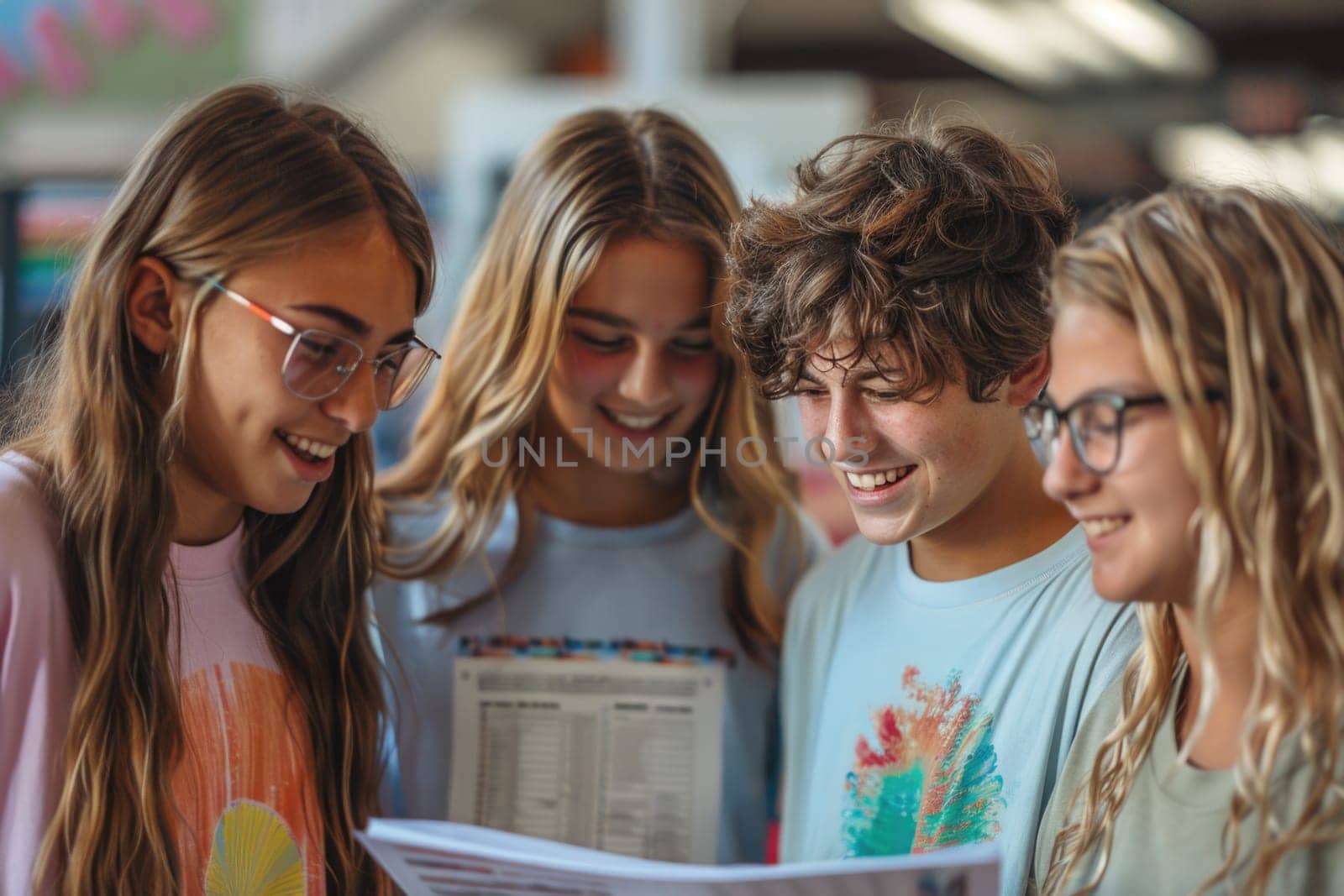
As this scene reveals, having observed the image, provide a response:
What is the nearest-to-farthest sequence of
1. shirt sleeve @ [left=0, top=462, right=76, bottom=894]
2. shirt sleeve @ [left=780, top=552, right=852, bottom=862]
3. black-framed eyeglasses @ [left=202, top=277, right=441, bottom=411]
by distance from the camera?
1. shirt sleeve @ [left=0, top=462, right=76, bottom=894]
2. black-framed eyeglasses @ [left=202, top=277, right=441, bottom=411]
3. shirt sleeve @ [left=780, top=552, right=852, bottom=862]

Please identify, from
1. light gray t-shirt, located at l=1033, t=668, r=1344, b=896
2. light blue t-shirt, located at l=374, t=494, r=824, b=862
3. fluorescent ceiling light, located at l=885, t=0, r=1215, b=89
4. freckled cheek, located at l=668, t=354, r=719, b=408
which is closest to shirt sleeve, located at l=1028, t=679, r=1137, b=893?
light gray t-shirt, located at l=1033, t=668, r=1344, b=896

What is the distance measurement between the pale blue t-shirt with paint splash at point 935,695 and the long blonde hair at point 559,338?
A: 7.1 inches

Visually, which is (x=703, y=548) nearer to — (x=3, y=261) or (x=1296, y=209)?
(x=1296, y=209)

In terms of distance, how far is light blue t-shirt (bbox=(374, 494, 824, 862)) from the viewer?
6.33ft

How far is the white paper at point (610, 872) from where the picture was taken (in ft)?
3.78

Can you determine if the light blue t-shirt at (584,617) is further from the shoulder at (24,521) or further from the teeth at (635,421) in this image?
the shoulder at (24,521)

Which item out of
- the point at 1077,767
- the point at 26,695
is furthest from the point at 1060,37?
the point at 26,695

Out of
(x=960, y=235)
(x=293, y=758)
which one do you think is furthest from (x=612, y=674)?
(x=960, y=235)

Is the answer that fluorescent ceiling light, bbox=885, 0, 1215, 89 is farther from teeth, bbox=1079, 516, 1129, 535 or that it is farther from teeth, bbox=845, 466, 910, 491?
teeth, bbox=1079, 516, 1129, 535

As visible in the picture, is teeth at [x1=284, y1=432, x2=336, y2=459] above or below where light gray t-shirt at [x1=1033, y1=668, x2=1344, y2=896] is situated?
above

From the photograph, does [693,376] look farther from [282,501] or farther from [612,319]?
[282,501]

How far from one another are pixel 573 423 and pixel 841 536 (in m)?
2.11

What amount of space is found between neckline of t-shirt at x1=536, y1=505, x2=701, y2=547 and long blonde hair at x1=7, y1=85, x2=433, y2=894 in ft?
1.68

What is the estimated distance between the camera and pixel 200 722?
1.50m
